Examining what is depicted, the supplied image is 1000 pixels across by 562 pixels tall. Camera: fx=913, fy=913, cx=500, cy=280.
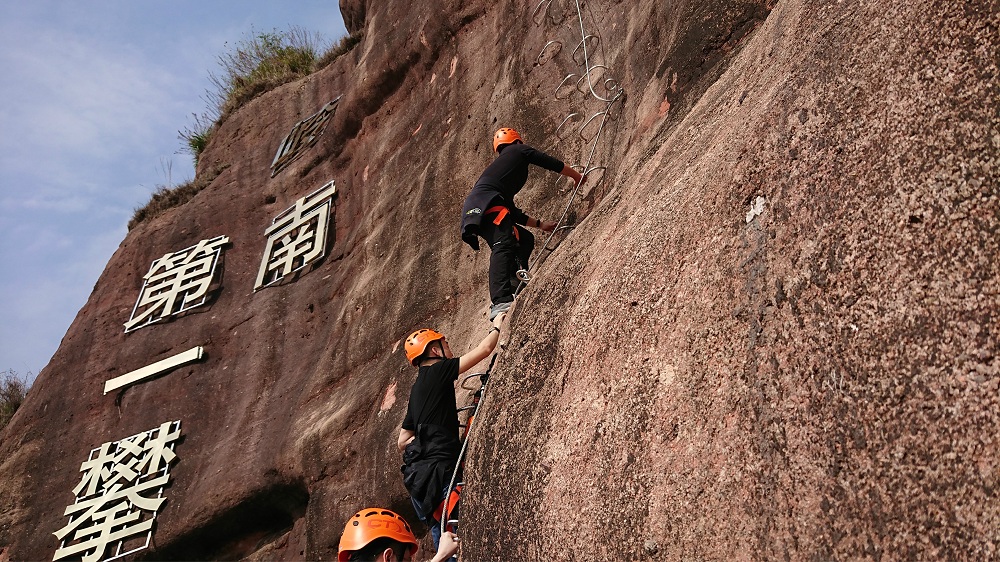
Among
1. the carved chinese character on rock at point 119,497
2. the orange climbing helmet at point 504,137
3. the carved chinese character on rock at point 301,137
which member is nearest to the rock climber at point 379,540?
the orange climbing helmet at point 504,137

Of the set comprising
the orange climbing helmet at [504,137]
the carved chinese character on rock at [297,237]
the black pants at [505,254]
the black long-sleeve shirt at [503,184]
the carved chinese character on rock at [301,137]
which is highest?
the carved chinese character on rock at [301,137]

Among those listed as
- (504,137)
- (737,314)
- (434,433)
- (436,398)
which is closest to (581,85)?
(504,137)

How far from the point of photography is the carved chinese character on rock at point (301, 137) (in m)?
13.5

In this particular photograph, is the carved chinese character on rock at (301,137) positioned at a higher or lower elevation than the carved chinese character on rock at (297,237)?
higher

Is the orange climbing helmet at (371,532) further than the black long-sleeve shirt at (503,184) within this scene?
No

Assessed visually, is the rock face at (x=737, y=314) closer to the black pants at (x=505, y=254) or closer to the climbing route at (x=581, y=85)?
the climbing route at (x=581, y=85)

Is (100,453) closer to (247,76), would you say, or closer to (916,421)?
(247,76)

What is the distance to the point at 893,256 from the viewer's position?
271cm

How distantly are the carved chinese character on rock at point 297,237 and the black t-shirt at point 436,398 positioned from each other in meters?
5.93

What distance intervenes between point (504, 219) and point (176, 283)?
24.8 ft

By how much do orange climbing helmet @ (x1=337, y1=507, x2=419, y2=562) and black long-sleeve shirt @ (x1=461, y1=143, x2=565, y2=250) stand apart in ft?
8.29

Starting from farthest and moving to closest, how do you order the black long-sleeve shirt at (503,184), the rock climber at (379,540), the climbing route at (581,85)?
the climbing route at (581,85) → the black long-sleeve shirt at (503,184) → the rock climber at (379,540)

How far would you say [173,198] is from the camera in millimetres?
14844

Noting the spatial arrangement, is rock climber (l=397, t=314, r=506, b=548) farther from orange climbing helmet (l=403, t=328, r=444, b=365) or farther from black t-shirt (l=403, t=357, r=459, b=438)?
orange climbing helmet (l=403, t=328, r=444, b=365)
